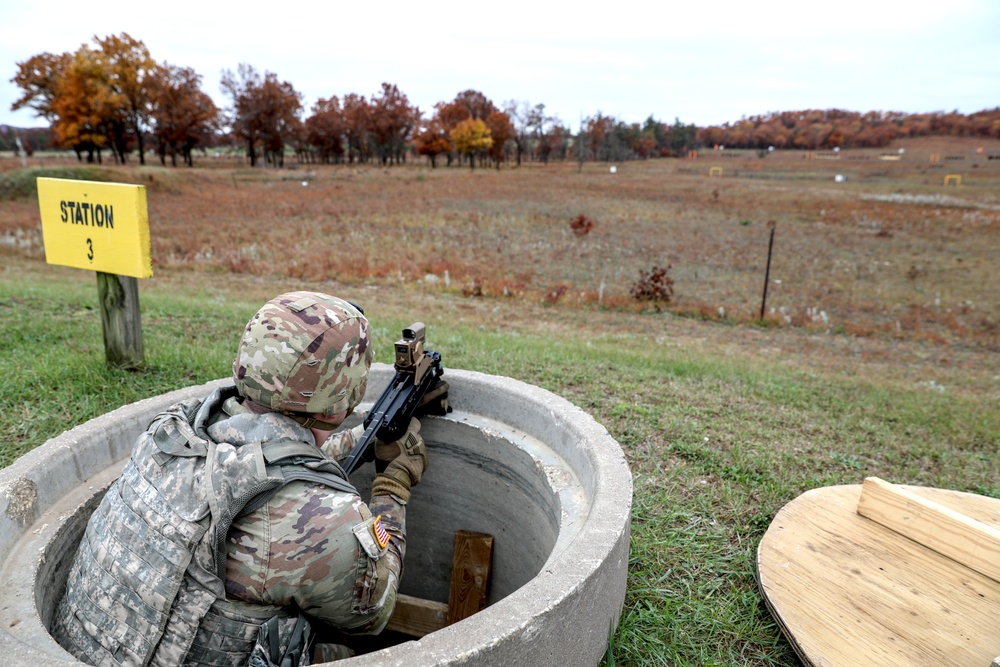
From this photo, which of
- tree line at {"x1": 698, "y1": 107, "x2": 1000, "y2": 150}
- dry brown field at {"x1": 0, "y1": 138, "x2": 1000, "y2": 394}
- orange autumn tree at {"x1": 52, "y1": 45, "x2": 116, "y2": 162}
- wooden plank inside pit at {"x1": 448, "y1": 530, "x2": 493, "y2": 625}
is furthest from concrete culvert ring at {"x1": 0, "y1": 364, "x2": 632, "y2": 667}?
tree line at {"x1": 698, "y1": 107, "x2": 1000, "y2": 150}

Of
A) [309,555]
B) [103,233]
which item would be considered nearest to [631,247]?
[103,233]

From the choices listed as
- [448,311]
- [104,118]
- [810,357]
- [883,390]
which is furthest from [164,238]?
[104,118]

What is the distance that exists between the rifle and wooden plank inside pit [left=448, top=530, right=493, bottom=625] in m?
0.74

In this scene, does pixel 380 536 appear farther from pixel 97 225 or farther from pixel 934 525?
pixel 97 225

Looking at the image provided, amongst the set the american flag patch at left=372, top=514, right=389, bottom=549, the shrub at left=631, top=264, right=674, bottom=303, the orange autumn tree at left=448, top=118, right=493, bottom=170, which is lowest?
the shrub at left=631, top=264, right=674, bottom=303

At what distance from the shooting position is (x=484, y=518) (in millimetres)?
3225

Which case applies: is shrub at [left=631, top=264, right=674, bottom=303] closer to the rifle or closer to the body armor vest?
the rifle

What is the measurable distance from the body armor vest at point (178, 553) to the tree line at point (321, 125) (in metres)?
40.7

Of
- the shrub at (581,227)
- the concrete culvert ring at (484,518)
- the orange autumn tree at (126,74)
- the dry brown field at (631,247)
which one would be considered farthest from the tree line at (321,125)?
the concrete culvert ring at (484,518)

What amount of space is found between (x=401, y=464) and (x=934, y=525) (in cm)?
197

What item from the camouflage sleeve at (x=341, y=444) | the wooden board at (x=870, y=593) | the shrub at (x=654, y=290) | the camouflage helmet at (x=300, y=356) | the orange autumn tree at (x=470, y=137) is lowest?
the shrub at (x=654, y=290)

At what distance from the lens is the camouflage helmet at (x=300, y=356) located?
1.70 m

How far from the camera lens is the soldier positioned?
155 cm

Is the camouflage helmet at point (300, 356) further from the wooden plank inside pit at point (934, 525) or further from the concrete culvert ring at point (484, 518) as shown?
the wooden plank inside pit at point (934, 525)
